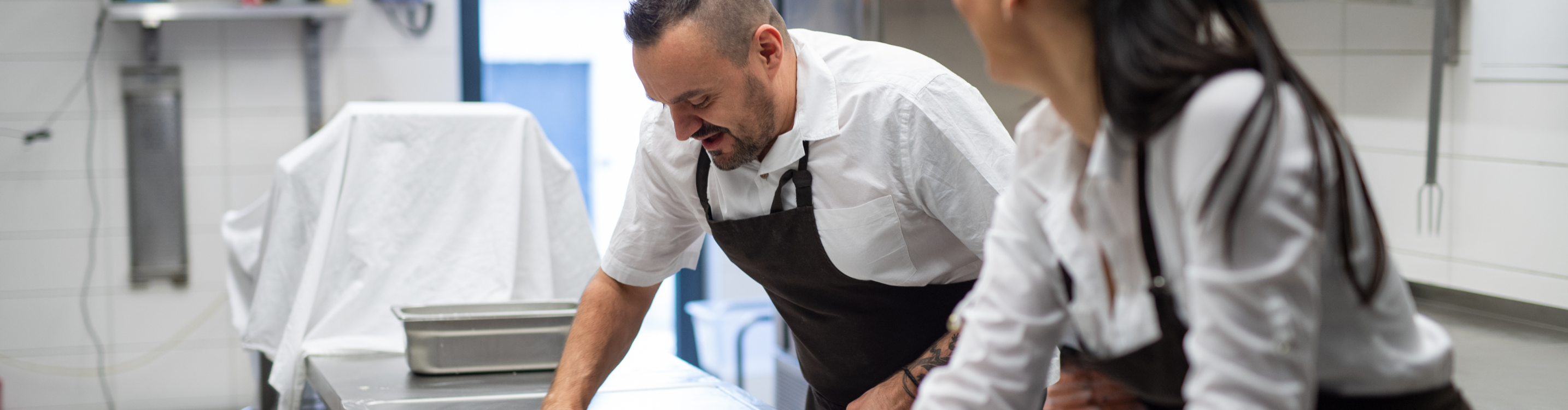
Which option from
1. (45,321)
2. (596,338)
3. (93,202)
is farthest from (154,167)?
(596,338)

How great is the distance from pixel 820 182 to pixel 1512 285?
1.10m

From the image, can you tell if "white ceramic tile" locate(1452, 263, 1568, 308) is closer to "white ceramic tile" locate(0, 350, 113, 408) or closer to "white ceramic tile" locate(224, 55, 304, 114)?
"white ceramic tile" locate(224, 55, 304, 114)

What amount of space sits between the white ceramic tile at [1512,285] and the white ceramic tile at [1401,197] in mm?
56

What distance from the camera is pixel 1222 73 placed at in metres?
0.51

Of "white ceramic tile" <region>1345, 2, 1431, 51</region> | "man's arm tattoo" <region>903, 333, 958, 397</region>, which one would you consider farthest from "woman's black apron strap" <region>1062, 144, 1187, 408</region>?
"white ceramic tile" <region>1345, 2, 1431, 51</region>

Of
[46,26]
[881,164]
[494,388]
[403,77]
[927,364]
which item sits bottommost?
[494,388]

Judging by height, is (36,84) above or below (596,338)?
above

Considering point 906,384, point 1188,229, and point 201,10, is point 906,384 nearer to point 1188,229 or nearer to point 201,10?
point 1188,229

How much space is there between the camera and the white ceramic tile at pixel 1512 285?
1550 mm

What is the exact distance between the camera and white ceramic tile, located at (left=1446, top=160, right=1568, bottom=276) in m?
1.55

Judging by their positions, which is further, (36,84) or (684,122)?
(36,84)

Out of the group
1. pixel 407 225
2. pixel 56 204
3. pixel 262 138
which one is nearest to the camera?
pixel 407 225

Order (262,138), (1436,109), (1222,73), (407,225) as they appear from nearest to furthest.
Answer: (1222,73) → (1436,109) → (407,225) → (262,138)

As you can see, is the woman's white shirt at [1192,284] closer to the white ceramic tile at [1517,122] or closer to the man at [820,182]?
the man at [820,182]
